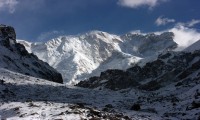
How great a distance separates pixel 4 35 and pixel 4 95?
8624cm

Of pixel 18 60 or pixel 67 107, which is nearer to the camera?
pixel 67 107

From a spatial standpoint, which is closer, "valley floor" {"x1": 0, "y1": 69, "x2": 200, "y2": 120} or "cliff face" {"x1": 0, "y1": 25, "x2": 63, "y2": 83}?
"valley floor" {"x1": 0, "y1": 69, "x2": 200, "y2": 120}

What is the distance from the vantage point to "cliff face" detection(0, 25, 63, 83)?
386 ft

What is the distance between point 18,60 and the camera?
128375 mm

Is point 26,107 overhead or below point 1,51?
below

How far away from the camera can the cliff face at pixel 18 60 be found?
11759 centimetres

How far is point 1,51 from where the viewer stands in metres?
122

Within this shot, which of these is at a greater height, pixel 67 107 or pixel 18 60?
pixel 18 60

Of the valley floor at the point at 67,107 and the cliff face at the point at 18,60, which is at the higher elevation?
the cliff face at the point at 18,60

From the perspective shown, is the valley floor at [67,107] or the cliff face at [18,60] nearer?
the valley floor at [67,107]

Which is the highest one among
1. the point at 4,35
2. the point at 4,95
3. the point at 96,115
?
the point at 4,35

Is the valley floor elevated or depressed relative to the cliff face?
depressed

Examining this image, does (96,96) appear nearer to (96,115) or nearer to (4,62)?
(96,115)

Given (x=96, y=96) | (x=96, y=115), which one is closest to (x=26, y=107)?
(x=96, y=115)
